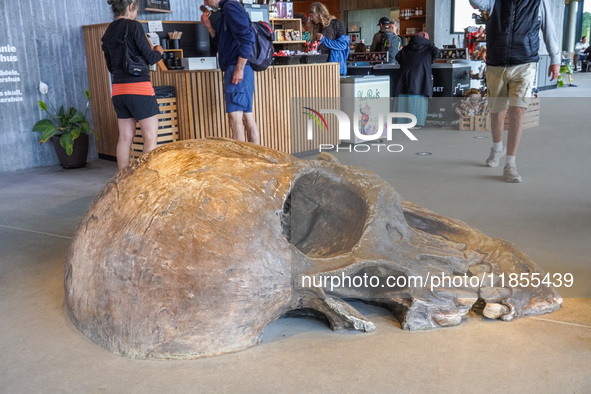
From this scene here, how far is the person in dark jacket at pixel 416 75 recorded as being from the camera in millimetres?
9117

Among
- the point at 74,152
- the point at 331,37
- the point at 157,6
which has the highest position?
the point at 157,6

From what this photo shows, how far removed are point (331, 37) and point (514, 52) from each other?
449 centimetres

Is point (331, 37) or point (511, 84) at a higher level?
point (331, 37)

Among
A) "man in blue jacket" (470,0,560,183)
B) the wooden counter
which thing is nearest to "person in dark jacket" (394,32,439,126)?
the wooden counter

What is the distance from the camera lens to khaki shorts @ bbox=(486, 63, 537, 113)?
16.6 ft

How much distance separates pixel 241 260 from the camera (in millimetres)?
2158

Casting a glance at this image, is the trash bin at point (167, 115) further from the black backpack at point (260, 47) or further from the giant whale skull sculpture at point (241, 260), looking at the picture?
the giant whale skull sculpture at point (241, 260)

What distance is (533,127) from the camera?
8.20m

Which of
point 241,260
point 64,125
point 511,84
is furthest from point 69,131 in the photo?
point 241,260

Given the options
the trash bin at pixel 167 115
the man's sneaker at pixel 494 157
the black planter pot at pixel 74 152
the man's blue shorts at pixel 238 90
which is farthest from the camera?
the black planter pot at pixel 74 152

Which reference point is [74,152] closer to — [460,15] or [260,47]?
[260,47]

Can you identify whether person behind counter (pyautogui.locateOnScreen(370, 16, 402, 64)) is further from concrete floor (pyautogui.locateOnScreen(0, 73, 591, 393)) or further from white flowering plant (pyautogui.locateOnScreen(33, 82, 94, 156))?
concrete floor (pyautogui.locateOnScreen(0, 73, 591, 393))

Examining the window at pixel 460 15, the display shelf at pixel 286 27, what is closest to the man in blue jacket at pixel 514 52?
the display shelf at pixel 286 27

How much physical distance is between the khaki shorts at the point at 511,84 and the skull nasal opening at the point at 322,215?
119 inches
